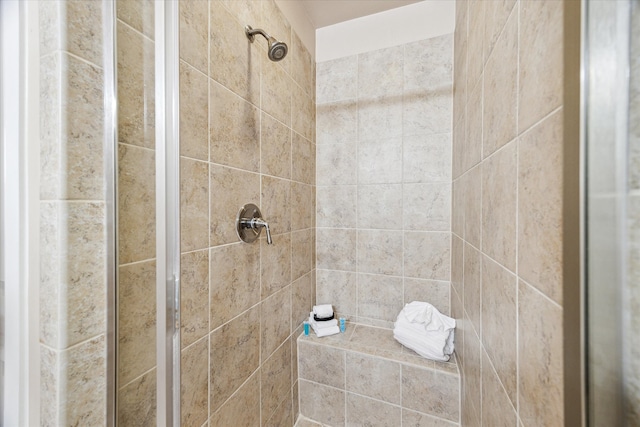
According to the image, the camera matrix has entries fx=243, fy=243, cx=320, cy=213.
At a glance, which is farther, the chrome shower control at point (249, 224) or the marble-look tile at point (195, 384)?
the chrome shower control at point (249, 224)

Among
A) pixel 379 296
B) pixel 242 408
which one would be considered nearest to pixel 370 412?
pixel 379 296

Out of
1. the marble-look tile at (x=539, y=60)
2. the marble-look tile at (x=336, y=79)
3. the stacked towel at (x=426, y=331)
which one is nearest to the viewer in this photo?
the marble-look tile at (x=539, y=60)

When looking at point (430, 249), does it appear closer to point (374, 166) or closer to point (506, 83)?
point (374, 166)

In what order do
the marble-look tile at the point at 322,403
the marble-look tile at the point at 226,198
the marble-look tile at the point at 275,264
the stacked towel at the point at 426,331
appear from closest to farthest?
the marble-look tile at the point at 226,198
the marble-look tile at the point at 275,264
the stacked towel at the point at 426,331
the marble-look tile at the point at 322,403

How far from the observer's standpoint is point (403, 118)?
147 cm

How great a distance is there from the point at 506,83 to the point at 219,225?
879 millimetres

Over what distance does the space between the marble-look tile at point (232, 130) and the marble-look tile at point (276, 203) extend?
4.5 inches

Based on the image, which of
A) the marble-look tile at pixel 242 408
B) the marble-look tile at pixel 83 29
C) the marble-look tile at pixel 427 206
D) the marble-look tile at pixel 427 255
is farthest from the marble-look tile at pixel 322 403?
the marble-look tile at pixel 83 29

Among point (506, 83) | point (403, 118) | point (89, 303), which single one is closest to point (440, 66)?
point (403, 118)

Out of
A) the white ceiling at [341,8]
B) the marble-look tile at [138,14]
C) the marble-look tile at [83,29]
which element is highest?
the white ceiling at [341,8]

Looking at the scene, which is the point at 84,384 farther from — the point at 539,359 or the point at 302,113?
the point at 302,113

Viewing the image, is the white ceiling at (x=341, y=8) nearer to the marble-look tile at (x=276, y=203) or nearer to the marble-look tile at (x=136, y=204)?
the marble-look tile at (x=276, y=203)

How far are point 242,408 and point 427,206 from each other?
132 centimetres

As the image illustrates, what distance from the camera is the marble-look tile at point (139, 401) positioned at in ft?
1.69
